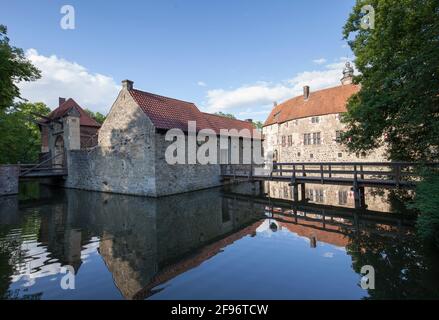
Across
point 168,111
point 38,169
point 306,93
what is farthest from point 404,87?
point 306,93

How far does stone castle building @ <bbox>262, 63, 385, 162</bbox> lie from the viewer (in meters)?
29.4

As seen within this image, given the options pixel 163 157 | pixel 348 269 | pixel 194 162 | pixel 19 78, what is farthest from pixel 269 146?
pixel 348 269

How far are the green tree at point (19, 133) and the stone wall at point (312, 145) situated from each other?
2863 cm

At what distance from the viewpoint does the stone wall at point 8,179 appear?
53.3 ft

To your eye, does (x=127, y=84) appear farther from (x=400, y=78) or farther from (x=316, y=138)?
(x=316, y=138)

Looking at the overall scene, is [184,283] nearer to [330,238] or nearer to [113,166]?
[330,238]

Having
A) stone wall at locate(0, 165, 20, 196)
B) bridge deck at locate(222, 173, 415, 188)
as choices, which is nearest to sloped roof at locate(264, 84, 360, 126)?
bridge deck at locate(222, 173, 415, 188)

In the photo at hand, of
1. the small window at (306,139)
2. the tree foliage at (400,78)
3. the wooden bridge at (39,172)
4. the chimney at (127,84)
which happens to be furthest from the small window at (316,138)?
the wooden bridge at (39,172)

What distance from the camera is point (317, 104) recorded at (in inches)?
1247

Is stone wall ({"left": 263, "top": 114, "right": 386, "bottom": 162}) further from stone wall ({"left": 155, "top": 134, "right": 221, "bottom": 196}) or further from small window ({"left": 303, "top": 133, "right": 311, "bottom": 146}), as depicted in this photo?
stone wall ({"left": 155, "top": 134, "right": 221, "bottom": 196})

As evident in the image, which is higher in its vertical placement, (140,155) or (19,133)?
→ (19,133)

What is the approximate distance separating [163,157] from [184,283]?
36.3ft

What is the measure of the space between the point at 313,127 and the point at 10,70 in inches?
1158

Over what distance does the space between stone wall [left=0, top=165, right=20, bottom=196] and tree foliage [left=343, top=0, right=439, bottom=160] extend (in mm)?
20752
